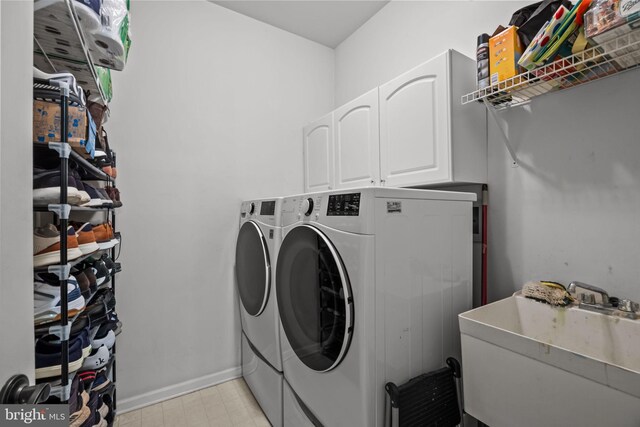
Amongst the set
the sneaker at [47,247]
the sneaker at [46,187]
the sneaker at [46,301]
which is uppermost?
the sneaker at [46,187]

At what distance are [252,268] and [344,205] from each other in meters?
1.04

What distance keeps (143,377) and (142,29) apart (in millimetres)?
2362

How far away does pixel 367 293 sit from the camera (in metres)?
1.08

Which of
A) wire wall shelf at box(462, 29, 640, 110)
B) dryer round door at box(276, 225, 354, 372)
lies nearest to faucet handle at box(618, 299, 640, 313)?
wire wall shelf at box(462, 29, 640, 110)

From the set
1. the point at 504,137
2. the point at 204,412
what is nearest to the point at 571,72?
the point at 504,137

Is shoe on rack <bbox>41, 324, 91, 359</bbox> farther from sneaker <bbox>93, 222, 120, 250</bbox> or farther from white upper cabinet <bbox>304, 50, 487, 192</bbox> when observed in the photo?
white upper cabinet <bbox>304, 50, 487, 192</bbox>

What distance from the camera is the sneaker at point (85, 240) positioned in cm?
111

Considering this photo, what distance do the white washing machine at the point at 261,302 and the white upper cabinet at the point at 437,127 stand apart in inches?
30.4

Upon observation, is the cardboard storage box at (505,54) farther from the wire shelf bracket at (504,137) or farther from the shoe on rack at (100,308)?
the shoe on rack at (100,308)

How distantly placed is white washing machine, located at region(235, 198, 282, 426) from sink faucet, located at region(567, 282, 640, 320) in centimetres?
138

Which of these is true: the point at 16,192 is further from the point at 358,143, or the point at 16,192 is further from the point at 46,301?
the point at 358,143

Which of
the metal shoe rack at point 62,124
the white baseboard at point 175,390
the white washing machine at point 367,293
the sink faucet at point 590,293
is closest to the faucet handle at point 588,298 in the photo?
the sink faucet at point 590,293

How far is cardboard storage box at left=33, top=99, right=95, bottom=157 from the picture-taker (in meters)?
0.89

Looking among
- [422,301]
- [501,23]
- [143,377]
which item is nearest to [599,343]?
[422,301]
